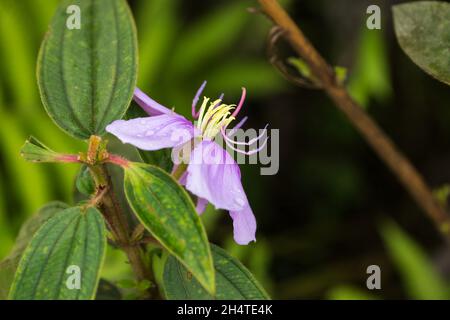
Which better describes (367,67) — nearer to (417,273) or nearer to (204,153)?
(417,273)

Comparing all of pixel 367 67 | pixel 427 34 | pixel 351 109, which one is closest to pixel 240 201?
pixel 427 34

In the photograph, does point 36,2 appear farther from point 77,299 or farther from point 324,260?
point 77,299

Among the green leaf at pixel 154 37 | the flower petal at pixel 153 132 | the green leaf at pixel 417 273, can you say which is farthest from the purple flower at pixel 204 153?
the green leaf at pixel 154 37

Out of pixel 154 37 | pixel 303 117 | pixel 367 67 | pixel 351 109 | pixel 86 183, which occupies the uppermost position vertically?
pixel 154 37

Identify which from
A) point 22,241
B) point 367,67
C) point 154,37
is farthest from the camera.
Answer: point 154,37

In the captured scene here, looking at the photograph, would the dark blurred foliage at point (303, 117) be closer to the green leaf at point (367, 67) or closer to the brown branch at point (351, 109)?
the green leaf at point (367, 67)

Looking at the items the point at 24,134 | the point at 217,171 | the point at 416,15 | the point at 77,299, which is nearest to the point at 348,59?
the point at 24,134
